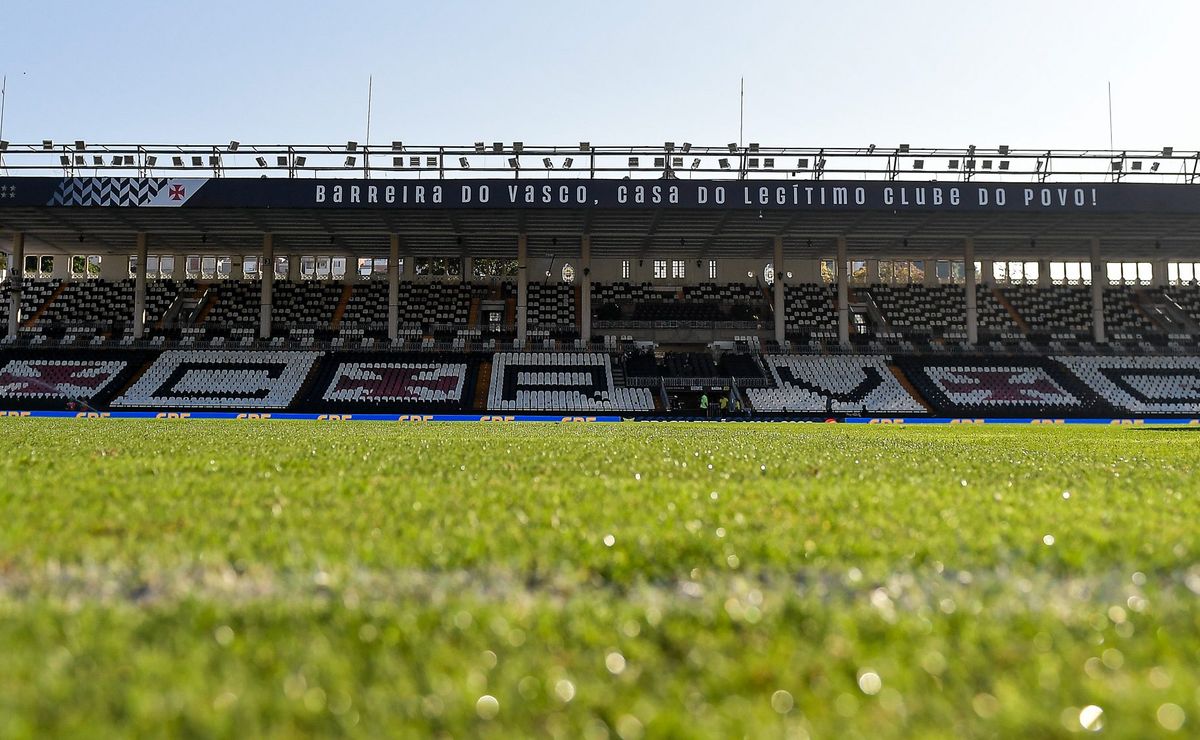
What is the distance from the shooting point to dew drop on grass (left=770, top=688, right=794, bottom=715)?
1.56 metres

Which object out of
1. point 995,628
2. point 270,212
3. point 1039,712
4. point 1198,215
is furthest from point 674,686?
point 1198,215

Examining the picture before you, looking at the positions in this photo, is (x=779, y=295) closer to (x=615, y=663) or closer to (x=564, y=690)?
(x=615, y=663)

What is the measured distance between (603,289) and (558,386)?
11.1 metres

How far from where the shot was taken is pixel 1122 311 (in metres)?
43.2

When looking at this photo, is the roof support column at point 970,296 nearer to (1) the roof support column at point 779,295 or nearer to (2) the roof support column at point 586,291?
(1) the roof support column at point 779,295

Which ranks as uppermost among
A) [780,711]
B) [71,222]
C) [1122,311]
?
[71,222]

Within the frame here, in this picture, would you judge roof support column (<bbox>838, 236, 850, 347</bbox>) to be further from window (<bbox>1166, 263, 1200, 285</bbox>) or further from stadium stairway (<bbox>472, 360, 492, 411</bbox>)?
window (<bbox>1166, 263, 1200, 285</bbox>)

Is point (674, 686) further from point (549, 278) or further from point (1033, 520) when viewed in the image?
point (549, 278)

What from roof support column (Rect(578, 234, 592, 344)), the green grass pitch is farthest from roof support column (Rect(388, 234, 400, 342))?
the green grass pitch

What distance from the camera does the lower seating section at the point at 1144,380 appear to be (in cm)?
3356

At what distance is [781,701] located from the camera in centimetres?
159

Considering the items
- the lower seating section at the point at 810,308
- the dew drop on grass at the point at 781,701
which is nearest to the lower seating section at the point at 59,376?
the lower seating section at the point at 810,308

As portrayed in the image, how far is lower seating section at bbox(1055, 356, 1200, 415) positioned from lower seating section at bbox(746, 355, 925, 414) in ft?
28.5

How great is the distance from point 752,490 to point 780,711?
3.37m
